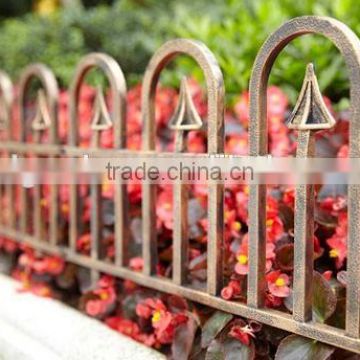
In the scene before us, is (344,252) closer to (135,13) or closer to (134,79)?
(134,79)

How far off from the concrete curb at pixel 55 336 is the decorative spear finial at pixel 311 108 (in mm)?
819

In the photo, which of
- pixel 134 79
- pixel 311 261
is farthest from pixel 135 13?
pixel 311 261

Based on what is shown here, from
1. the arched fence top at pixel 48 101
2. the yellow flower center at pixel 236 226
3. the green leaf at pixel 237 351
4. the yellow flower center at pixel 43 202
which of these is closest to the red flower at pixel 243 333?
the green leaf at pixel 237 351

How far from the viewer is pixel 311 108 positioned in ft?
5.32

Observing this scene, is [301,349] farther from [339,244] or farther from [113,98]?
[113,98]

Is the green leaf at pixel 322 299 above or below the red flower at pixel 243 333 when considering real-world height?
above

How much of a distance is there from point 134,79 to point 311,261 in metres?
2.40

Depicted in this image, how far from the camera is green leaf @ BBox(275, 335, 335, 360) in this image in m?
1.64

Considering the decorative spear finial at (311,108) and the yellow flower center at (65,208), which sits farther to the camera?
the yellow flower center at (65,208)

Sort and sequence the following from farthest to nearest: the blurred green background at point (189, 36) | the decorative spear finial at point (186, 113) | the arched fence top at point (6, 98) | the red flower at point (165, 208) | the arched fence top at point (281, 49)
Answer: the arched fence top at point (6, 98)
the blurred green background at point (189, 36)
the red flower at point (165, 208)
the decorative spear finial at point (186, 113)
the arched fence top at point (281, 49)

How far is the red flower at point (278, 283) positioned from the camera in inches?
71.0

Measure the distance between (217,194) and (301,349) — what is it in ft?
1.59

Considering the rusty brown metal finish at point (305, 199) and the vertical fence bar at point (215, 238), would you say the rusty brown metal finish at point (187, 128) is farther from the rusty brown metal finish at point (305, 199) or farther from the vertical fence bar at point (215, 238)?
the rusty brown metal finish at point (305, 199)

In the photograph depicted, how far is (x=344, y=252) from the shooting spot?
189cm
